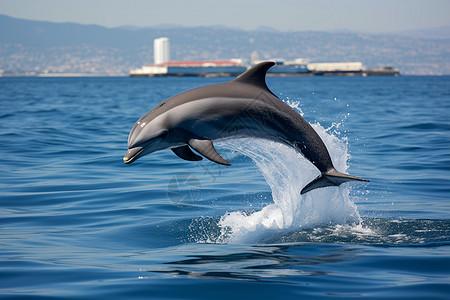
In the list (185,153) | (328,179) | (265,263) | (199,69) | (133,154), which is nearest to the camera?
(265,263)

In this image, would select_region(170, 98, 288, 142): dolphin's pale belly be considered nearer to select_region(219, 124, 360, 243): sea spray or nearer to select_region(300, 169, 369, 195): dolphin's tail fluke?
select_region(300, 169, 369, 195): dolphin's tail fluke

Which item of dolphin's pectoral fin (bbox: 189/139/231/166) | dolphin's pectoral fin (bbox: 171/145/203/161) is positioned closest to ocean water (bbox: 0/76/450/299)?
dolphin's pectoral fin (bbox: 171/145/203/161)

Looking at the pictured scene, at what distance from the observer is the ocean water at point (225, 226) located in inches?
202

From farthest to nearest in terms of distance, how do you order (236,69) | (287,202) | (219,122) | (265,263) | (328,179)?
1. (236,69)
2. (287,202)
3. (328,179)
4. (219,122)
5. (265,263)

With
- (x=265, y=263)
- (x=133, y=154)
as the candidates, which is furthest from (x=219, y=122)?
(x=265, y=263)

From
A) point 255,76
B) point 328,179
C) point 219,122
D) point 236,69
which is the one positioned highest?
point 236,69

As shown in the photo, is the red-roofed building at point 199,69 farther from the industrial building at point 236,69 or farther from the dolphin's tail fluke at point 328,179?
the dolphin's tail fluke at point 328,179

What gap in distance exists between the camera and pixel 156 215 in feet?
28.6

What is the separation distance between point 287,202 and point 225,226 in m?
0.96

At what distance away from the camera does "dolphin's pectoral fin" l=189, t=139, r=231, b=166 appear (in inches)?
228

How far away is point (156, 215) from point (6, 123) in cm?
1448

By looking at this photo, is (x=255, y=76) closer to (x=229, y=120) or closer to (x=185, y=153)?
(x=229, y=120)

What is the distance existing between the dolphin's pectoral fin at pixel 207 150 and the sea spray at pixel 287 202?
4.63 feet

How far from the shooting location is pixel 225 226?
783 cm
